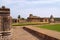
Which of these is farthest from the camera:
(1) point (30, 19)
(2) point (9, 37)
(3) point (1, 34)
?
(1) point (30, 19)

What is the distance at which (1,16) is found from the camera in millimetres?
7477

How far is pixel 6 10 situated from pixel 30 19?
42530 mm

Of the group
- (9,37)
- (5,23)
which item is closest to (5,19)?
(5,23)

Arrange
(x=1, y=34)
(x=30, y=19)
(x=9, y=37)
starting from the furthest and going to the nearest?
(x=30, y=19) < (x=9, y=37) < (x=1, y=34)

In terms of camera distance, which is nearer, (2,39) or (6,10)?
(2,39)

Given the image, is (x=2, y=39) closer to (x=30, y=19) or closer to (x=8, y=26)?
(x=8, y=26)

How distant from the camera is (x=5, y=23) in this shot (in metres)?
7.73

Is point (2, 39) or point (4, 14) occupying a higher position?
point (4, 14)

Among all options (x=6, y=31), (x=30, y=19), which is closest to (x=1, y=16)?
(x=6, y=31)

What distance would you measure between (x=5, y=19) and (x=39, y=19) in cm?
4464

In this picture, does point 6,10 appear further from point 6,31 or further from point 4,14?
point 6,31

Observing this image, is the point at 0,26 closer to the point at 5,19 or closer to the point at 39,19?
the point at 5,19

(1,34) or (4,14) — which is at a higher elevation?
(4,14)

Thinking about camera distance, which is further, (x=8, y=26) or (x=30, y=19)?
(x=30, y=19)
